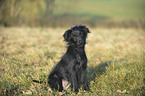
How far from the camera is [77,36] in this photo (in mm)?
3311

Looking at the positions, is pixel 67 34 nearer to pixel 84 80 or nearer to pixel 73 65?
pixel 73 65

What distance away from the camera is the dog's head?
3.27 m

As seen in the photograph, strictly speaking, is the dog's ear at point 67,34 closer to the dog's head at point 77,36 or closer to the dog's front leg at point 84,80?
the dog's head at point 77,36

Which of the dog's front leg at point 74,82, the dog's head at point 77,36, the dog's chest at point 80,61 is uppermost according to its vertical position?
the dog's head at point 77,36

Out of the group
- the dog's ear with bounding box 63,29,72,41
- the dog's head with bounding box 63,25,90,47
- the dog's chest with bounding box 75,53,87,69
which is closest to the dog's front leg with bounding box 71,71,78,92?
the dog's chest with bounding box 75,53,87,69

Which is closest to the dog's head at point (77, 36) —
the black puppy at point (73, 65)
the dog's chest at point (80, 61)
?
→ the black puppy at point (73, 65)

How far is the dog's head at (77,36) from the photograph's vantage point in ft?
10.7

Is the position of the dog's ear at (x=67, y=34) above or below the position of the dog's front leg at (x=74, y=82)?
above

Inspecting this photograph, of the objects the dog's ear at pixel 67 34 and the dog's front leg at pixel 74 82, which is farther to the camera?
the dog's ear at pixel 67 34

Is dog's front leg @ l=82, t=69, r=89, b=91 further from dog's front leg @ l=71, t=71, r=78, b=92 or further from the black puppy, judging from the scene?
dog's front leg @ l=71, t=71, r=78, b=92

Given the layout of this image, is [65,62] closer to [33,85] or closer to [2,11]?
[33,85]

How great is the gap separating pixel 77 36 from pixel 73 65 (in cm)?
66

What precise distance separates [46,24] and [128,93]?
13.2 m

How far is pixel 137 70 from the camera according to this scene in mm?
3818
